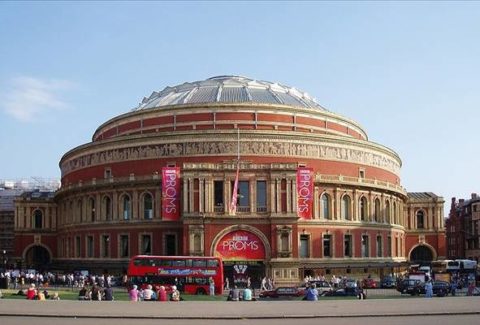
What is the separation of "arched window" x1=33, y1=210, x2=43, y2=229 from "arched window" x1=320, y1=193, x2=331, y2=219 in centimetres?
3775

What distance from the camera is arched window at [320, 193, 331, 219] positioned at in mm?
64500

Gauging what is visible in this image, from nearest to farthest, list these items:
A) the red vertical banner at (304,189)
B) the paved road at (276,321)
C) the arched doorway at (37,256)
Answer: the paved road at (276,321) < the red vertical banner at (304,189) < the arched doorway at (37,256)

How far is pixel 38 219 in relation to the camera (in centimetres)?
8688

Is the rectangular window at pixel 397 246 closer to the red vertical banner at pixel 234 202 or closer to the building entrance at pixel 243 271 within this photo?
the building entrance at pixel 243 271

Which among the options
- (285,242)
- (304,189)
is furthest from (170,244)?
(304,189)

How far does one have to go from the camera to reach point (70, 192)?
72500 millimetres

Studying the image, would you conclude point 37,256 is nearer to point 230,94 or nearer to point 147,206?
point 147,206

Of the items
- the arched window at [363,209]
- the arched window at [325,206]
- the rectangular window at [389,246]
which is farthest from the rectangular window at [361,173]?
the rectangular window at [389,246]

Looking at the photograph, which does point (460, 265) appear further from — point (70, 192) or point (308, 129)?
point (70, 192)

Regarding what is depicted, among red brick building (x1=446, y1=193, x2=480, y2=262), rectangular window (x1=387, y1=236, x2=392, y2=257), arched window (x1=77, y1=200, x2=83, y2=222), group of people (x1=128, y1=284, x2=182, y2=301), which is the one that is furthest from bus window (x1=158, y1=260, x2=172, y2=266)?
red brick building (x1=446, y1=193, x2=480, y2=262)

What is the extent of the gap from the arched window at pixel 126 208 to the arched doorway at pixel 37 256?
24458 mm

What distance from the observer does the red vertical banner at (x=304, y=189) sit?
195 ft

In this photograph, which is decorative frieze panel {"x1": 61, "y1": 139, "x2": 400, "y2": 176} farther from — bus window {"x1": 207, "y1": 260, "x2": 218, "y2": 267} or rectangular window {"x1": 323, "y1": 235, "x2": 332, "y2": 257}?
bus window {"x1": 207, "y1": 260, "x2": 218, "y2": 267}

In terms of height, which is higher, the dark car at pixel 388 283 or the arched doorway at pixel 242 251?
the arched doorway at pixel 242 251
